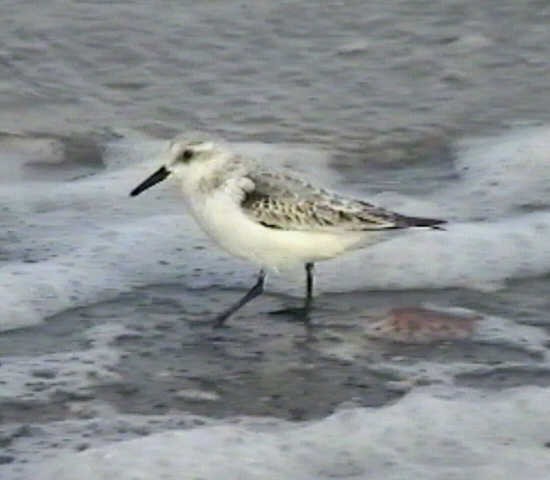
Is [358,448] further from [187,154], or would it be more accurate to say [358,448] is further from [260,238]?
[187,154]

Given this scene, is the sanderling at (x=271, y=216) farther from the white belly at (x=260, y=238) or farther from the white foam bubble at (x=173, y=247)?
the white foam bubble at (x=173, y=247)

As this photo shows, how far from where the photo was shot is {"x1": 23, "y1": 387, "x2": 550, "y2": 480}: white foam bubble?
4816mm

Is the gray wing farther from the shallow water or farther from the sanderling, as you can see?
the shallow water

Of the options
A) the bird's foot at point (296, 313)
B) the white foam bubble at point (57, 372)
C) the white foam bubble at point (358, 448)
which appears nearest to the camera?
the white foam bubble at point (358, 448)

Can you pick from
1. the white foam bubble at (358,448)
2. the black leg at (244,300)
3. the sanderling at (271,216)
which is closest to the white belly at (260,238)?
the sanderling at (271,216)

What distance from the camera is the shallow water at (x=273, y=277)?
200 inches

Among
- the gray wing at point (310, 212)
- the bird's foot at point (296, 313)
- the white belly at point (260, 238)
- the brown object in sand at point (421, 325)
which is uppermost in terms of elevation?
the gray wing at point (310, 212)

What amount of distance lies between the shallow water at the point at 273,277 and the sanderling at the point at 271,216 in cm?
27

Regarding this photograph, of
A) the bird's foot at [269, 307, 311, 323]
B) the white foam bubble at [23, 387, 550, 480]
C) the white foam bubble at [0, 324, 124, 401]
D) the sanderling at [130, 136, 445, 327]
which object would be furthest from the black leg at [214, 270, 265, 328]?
the white foam bubble at [23, 387, 550, 480]

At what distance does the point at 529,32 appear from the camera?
33.5 feet

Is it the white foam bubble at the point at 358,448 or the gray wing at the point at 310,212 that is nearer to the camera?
the white foam bubble at the point at 358,448

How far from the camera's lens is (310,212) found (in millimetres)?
6137

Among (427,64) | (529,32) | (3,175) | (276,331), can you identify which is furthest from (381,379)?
(529,32)

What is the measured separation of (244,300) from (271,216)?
1.11 feet
